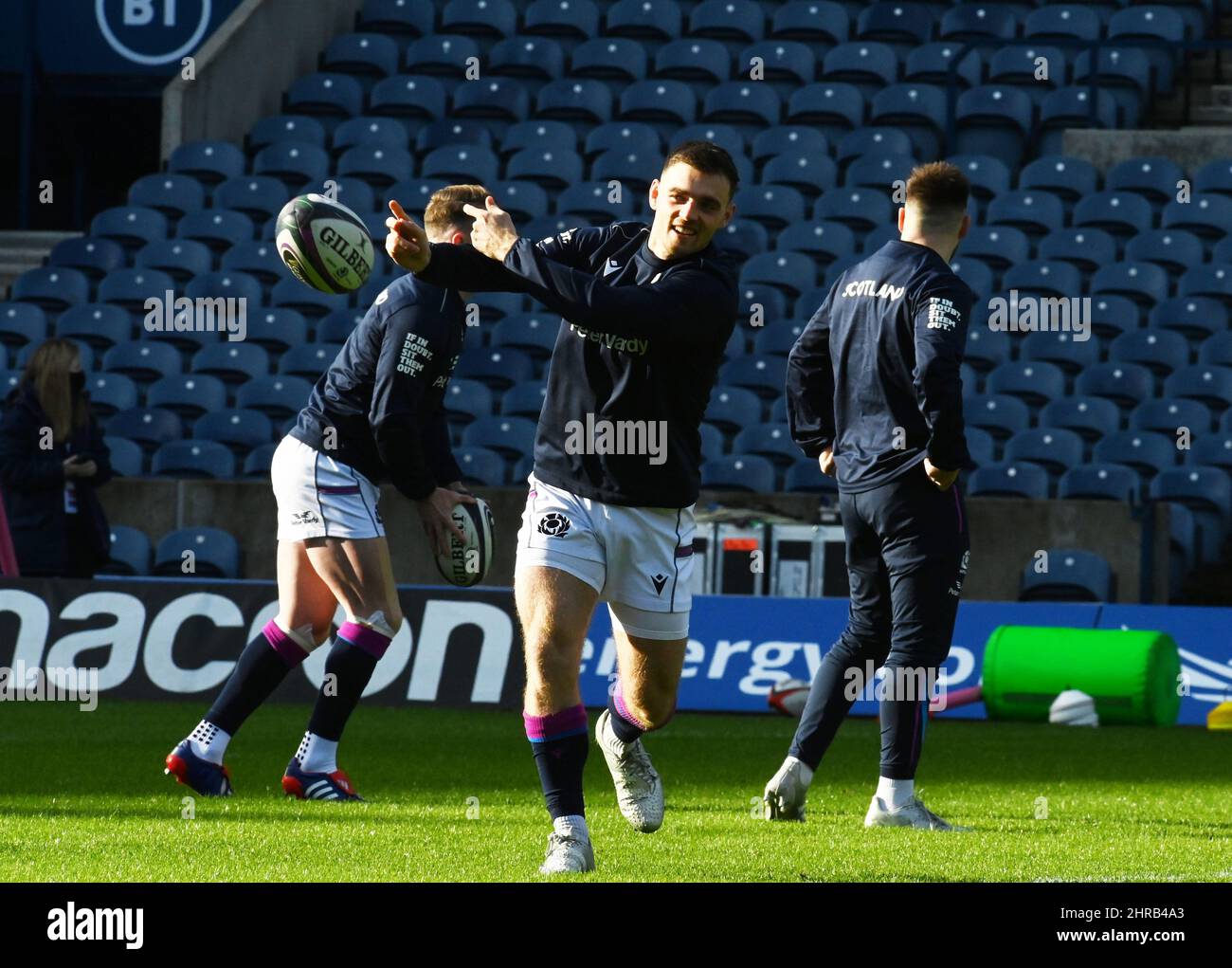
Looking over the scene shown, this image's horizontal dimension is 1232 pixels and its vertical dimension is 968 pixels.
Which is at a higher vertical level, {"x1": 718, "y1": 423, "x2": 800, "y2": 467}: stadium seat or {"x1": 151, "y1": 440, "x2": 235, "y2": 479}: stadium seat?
{"x1": 718, "y1": 423, "x2": 800, "y2": 467}: stadium seat

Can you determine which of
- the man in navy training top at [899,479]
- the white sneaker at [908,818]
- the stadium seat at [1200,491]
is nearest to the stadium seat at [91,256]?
the stadium seat at [1200,491]

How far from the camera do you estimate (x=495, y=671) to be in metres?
11.5

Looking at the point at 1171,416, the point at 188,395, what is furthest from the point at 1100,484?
the point at 188,395

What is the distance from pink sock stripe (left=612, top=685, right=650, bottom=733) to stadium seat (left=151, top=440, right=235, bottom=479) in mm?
9414

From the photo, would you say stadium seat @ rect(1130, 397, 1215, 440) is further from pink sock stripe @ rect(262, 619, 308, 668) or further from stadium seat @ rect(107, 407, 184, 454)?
pink sock stripe @ rect(262, 619, 308, 668)

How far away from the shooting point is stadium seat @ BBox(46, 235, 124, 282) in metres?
18.0

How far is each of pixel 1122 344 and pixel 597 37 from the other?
6930 millimetres

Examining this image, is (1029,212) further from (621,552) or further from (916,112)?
(621,552)

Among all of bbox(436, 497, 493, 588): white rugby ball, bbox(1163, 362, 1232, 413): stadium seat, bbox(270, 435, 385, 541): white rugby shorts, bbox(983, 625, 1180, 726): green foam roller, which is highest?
bbox(1163, 362, 1232, 413): stadium seat

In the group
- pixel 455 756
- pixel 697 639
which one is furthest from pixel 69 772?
pixel 697 639

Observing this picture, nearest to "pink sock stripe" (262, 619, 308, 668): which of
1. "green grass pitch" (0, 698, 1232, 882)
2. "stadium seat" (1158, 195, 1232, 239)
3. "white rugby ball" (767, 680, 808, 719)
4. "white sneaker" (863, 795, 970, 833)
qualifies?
"green grass pitch" (0, 698, 1232, 882)

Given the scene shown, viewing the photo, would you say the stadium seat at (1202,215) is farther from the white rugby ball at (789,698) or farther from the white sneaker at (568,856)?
the white sneaker at (568,856)

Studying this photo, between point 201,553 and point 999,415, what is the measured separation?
19.6ft

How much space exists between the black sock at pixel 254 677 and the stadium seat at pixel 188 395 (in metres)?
9.06
